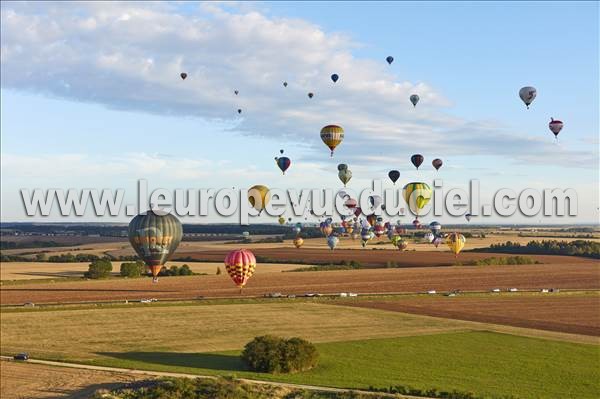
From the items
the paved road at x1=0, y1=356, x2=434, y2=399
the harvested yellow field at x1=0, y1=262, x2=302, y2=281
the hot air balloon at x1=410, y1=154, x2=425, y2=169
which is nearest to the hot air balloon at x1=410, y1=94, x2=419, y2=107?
the hot air balloon at x1=410, y1=154, x2=425, y2=169

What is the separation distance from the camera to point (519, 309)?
6303cm

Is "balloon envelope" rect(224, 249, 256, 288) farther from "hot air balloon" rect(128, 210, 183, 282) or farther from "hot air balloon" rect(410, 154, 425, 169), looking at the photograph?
"hot air balloon" rect(410, 154, 425, 169)

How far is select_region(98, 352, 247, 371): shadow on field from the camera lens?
4070 centimetres

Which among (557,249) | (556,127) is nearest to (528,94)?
(556,127)

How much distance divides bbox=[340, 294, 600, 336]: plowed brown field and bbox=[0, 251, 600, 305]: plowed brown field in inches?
398

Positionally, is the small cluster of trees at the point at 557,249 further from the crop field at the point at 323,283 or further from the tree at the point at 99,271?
the tree at the point at 99,271

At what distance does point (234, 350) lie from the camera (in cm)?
4512

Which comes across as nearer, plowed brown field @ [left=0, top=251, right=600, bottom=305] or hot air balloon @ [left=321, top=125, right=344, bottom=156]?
plowed brown field @ [left=0, top=251, right=600, bottom=305]

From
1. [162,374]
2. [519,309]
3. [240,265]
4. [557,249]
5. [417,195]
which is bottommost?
[162,374]

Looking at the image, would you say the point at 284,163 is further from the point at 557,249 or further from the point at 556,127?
the point at 557,249

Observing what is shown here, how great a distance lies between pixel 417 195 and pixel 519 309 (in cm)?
2599

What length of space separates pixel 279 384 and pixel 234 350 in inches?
389

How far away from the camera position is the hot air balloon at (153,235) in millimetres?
58781

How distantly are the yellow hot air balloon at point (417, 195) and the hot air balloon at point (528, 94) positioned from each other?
667 inches
